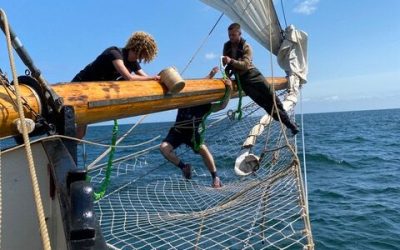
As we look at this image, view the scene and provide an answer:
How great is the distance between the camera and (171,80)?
2482 mm

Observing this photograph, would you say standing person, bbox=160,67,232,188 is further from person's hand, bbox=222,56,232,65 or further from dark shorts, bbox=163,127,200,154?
person's hand, bbox=222,56,232,65

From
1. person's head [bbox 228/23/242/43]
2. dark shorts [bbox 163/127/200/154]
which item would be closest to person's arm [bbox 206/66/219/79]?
person's head [bbox 228/23/242/43]

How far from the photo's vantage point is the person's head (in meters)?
3.96

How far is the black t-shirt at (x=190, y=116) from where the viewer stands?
4.25 metres

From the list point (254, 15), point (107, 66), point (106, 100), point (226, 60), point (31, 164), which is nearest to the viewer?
point (31, 164)

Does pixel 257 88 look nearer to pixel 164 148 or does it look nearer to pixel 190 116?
pixel 190 116

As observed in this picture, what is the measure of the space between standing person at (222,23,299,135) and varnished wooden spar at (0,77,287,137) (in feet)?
3.27

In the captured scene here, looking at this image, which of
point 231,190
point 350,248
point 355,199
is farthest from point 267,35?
point 355,199

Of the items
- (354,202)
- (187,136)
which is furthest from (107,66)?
(354,202)

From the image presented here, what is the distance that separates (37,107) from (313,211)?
487 cm

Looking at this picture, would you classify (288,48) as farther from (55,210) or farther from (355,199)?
(55,210)

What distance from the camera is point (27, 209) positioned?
60.6 inches

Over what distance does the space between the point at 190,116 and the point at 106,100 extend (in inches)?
93.2

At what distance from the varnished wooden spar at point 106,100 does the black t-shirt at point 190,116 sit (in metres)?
1.35
